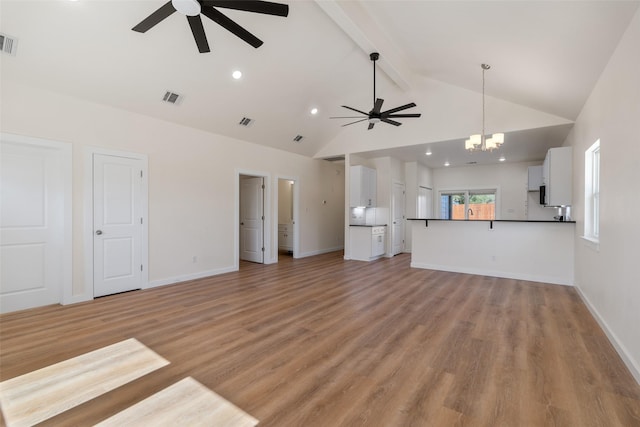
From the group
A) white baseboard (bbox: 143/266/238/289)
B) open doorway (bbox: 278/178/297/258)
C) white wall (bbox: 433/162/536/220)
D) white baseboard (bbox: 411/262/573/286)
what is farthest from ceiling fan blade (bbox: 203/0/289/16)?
white wall (bbox: 433/162/536/220)

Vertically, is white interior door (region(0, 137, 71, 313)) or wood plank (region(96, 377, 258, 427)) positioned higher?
white interior door (region(0, 137, 71, 313))

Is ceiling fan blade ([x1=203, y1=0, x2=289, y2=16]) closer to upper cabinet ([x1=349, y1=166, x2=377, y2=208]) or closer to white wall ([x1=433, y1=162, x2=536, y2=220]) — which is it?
upper cabinet ([x1=349, y1=166, x2=377, y2=208])

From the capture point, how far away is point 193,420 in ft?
5.67

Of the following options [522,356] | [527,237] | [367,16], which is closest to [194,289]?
[522,356]

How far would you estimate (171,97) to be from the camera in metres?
4.55

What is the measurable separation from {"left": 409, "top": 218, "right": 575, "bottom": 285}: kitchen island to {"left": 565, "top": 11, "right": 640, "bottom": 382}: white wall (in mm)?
1537

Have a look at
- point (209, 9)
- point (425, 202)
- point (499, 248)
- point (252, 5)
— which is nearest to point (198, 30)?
point (209, 9)

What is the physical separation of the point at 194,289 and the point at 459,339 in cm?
385

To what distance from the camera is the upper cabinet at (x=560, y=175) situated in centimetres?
488

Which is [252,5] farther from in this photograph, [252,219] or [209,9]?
[252,219]

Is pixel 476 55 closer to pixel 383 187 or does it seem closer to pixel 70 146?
pixel 383 187

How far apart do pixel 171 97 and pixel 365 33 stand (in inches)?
120

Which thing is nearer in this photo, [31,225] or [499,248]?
[31,225]

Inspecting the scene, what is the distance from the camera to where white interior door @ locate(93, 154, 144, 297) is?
14.0 feet
